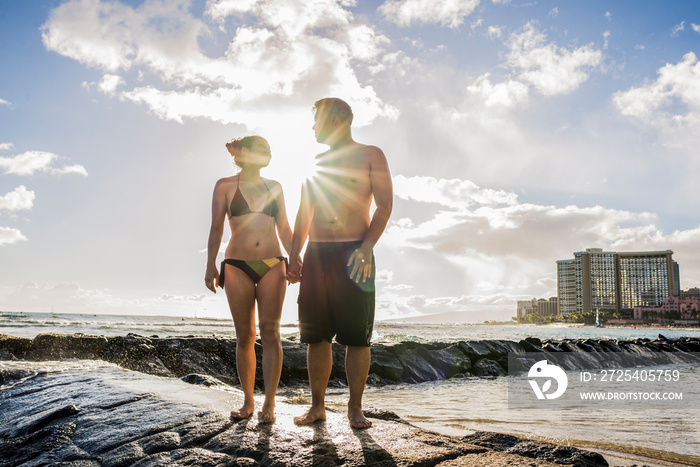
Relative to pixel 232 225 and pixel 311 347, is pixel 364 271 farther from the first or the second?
pixel 232 225

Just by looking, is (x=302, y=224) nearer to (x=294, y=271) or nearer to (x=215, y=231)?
(x=294, y=271)

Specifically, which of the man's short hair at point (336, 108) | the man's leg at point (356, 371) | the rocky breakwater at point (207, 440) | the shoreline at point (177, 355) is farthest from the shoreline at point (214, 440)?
the shoreline at point (177, 355)

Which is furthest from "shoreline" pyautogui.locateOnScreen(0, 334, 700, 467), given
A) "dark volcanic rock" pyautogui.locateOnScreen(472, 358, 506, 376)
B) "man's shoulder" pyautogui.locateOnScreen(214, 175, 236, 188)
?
"man's shoulder" pyautogui.locateOnScreen(214, 175, 236, 188)

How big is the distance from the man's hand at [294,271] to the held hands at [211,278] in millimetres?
618

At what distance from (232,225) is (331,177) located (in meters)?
0.90

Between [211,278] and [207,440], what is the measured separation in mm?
1381

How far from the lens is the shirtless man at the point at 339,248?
10.9 feet

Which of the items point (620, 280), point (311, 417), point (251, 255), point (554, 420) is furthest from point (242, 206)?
point (620, 280)

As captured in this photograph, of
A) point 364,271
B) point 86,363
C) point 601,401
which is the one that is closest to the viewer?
point 364,271

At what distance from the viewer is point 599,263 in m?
136

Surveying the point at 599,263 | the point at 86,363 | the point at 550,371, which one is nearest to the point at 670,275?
the point at 599,263

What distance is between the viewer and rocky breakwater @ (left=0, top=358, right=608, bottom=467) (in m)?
2.42

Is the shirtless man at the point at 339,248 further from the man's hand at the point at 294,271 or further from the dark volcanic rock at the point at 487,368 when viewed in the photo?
the dark volcanic rock at the point at 487,368

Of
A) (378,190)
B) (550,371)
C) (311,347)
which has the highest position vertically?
(378,190)
